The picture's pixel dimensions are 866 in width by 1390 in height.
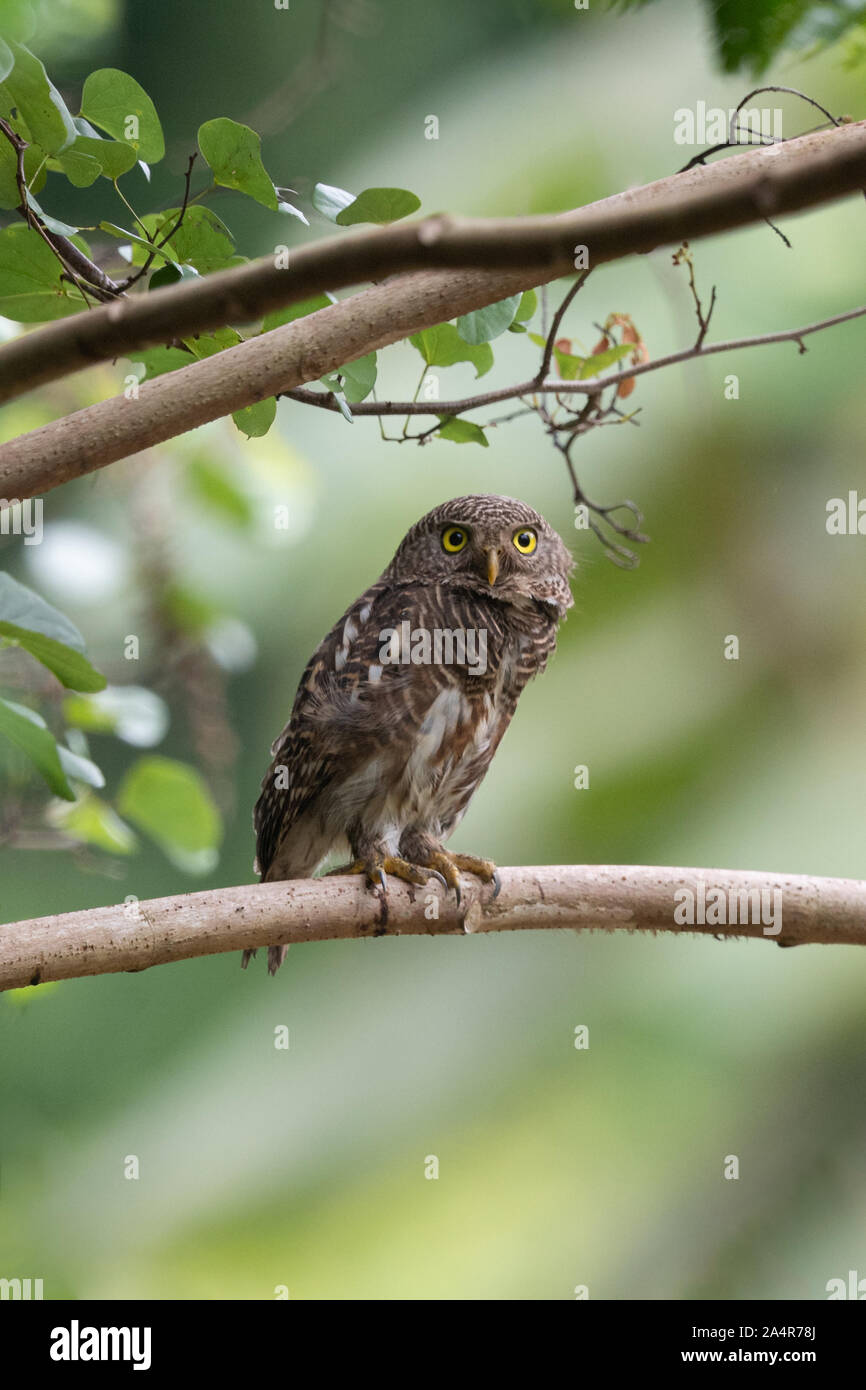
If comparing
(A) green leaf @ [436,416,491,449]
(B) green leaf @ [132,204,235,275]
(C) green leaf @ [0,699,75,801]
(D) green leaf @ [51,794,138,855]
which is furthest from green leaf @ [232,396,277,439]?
(D) green leaf @ [51,794,138,855]

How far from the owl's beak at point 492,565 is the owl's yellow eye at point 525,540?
0.24 feet

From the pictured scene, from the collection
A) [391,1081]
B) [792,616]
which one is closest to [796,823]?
[792,616]

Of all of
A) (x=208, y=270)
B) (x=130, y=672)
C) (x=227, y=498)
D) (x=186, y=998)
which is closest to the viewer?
(x=208, y=270)

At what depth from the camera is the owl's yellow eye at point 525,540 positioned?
215cm

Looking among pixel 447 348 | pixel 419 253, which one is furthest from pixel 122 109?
pixel 419 253

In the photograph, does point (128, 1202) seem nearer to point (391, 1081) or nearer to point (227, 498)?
point (391, 1081)

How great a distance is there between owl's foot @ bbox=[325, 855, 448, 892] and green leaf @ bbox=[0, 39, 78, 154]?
1.07 metres

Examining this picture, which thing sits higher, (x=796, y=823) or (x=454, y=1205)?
(x=796, y=823)

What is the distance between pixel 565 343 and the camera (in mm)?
1677

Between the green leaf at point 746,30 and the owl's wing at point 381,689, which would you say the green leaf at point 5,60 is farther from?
the owl's wing at point 381,689

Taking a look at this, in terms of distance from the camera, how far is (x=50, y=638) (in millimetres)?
1243

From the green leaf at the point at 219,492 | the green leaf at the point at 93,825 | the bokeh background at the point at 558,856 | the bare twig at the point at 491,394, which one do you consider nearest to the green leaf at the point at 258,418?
the bare twig at the point at 491,394
